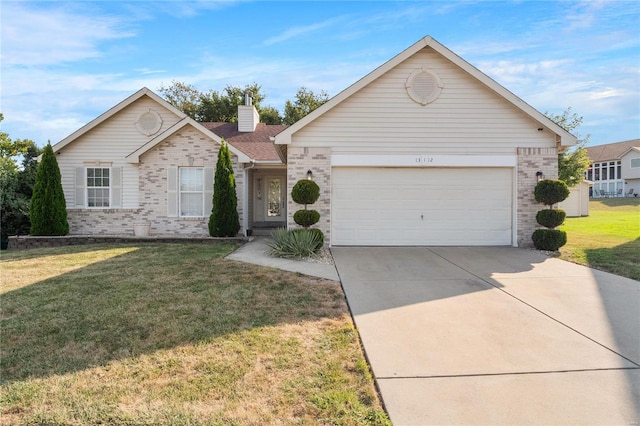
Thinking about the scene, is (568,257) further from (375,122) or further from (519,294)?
(375,122)

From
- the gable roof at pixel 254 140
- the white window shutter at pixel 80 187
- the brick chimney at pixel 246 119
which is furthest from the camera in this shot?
the brick chimney at pixel 246 119

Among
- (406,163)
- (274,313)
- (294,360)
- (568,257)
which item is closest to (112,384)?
(294,360)

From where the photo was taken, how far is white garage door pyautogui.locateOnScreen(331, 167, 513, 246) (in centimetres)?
1099

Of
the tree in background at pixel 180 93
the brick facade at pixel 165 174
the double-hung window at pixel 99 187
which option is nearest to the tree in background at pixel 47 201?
the double-hung window at pixel 99 187

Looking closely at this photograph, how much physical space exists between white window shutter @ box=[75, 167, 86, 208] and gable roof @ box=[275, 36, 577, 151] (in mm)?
8757

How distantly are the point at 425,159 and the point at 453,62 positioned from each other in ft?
9.48

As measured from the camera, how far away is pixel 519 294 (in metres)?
6.08

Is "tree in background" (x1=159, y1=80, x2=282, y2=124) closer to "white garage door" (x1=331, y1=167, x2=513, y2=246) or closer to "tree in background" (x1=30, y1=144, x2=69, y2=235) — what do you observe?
"tree in background" (x1=30, y1=144, x2=69, y2=235)

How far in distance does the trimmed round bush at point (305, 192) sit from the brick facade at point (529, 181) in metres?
6.13

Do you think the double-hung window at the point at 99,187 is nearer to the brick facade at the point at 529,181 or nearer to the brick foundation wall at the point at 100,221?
the brick foundation wall at the point at 100,221

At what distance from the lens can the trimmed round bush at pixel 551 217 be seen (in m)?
10.2

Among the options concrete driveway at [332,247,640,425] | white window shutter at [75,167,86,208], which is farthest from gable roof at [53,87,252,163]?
concrete driveway at [332,247,640,425]

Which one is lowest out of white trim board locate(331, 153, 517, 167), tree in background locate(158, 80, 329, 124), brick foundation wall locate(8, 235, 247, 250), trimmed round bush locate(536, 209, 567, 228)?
brick foundation wall locate(8, 235, 247, 250)

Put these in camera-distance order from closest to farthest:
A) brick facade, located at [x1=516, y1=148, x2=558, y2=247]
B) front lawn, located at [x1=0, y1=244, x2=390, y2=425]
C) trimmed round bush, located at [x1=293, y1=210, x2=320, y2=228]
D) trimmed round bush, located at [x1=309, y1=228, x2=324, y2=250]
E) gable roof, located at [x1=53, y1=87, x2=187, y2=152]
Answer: front lawn, located at [x1=0, y1=244, x2=390, y2=425] → trimmed round bush, located at [x1=309, y1=228, x2=324, y2=250] → trimmed round bush, located at [x1=293, y1=210, x2=320, y2=228] → brick facade, located at [x1=516, y1=148, x2=558, y2=247] → gable roof, located at [x1=53, y1=87, x2=187, y2=152]
